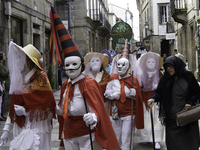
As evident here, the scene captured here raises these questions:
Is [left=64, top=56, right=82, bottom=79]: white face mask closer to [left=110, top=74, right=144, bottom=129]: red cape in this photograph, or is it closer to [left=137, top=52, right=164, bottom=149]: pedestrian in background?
[left=110, top=74, right=144, bottom=129]: red cape

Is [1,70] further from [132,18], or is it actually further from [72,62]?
[132,18]

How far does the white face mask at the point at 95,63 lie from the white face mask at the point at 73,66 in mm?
2955

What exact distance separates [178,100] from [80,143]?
151 centimetres

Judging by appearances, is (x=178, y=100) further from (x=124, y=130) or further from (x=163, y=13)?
(x=163, y=13)

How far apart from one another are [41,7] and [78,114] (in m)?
11.3

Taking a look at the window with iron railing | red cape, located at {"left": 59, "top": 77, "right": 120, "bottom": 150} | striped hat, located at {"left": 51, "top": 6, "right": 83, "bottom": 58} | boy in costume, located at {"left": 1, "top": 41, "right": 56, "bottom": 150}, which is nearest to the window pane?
boy in costume, located at {"left": 1, "top": 41, "right": 56, "bottom": 150}

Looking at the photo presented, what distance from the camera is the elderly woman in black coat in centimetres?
415

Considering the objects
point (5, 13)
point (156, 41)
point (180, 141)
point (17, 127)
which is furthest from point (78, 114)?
point (156, 41)

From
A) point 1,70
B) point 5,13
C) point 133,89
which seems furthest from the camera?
point 5,13

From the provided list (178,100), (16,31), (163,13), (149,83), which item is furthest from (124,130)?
(163,13)

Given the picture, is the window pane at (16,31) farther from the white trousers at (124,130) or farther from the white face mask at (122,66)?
the white trousers at (124,130)

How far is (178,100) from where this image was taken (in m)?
4.23

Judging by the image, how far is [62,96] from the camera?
12.6 ft

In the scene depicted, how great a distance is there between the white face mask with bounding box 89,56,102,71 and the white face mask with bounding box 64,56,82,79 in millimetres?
2955
